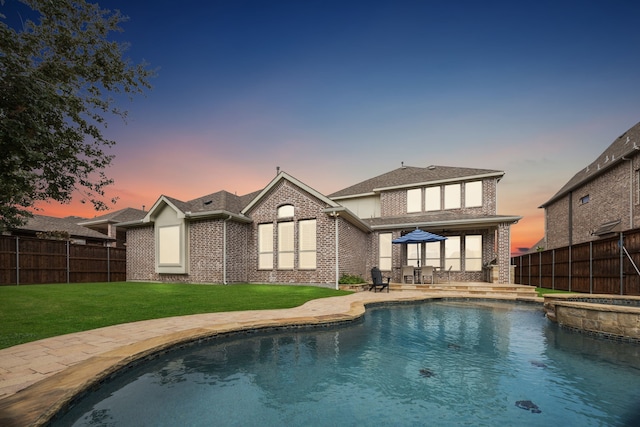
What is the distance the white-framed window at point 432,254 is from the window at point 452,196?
278 centimetres

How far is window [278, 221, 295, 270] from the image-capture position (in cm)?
1627

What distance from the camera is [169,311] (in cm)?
814

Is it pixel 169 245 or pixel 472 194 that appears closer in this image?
pixel 169 245

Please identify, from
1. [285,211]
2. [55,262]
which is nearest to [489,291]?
[285,211]

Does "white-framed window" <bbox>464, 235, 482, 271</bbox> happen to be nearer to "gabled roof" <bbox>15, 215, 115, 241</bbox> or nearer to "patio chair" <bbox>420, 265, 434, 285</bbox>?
"patio chair" <bbox>420, 265, 434, 285</bbox>

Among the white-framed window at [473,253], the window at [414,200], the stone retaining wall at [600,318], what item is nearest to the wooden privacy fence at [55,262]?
the window at [414,200]

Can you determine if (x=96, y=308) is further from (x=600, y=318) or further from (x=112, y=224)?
(x=112, y=224)

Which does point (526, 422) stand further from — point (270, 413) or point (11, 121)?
point (11, 121)

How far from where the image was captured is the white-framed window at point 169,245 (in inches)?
665

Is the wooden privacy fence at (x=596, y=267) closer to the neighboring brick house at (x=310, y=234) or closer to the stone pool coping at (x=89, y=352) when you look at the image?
the neighboring brick house at (x=310, y=234)

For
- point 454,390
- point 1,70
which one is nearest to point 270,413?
point 454,390

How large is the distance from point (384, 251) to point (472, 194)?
6572mm

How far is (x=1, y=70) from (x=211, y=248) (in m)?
11.5

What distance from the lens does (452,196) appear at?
19.0 m
